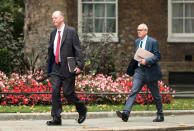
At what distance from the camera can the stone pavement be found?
8797mm

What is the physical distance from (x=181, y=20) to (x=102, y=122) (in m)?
8.81

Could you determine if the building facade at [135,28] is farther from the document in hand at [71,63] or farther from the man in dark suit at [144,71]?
the document in hand at [71,63]

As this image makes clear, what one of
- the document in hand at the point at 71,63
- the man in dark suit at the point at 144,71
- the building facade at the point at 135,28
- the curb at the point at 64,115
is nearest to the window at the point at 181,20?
the building facade at the point at 135,28

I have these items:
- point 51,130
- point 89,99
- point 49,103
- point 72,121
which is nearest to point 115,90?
point 89,99

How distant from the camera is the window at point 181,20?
1759 cm

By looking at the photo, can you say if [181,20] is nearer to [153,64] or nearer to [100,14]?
[100,14]

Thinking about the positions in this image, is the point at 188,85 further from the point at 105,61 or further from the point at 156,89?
the point at 156,89

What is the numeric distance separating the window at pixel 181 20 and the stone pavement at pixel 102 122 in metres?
6.41

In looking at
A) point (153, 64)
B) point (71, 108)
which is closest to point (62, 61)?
point (153, 64)

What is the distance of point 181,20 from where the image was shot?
1783cm

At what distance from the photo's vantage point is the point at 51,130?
331 inches

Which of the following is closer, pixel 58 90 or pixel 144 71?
pixel 58 90

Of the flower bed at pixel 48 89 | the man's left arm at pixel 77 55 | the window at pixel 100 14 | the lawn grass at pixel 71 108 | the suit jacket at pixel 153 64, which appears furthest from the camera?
the window at pixel 100 14

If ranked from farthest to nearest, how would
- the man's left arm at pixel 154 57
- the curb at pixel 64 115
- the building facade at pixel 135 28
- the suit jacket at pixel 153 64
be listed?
the building facade at pixel 135 28 < the curb at pixel 64 115 < the suit jacket at pixel 153 64 < the man's left arm at pixel 154 57
